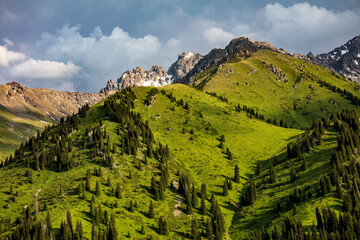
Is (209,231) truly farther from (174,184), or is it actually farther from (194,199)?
(174,184)

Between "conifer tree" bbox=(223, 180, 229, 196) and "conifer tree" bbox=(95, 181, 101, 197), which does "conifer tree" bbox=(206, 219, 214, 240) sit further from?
"conifer tree" bbox=(95, 181, 101, 197)

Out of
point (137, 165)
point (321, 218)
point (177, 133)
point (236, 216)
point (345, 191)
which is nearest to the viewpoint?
point (321, 218)

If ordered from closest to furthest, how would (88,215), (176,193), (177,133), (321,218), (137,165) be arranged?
(321,218)
(88,215)
(176,193)
(137,165)
(177,133)

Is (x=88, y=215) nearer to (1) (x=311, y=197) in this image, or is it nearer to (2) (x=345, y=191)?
(1) (x=311, y=197)

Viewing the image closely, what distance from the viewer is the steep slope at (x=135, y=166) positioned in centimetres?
9850

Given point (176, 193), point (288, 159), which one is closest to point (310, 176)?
point (288, 159)

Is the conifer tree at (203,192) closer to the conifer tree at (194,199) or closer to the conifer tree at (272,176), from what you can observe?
the conifer tree at (194,199)

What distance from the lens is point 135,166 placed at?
419 ft

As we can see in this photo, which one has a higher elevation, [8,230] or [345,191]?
[345,191]

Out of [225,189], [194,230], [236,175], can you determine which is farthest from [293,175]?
[194,230]

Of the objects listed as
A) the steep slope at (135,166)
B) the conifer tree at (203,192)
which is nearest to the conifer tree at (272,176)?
the steep slope at (135,166)

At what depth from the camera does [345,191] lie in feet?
329

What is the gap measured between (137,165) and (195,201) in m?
33.1

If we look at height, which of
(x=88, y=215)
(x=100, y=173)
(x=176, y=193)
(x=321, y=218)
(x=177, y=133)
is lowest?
(x=321, y=218)
